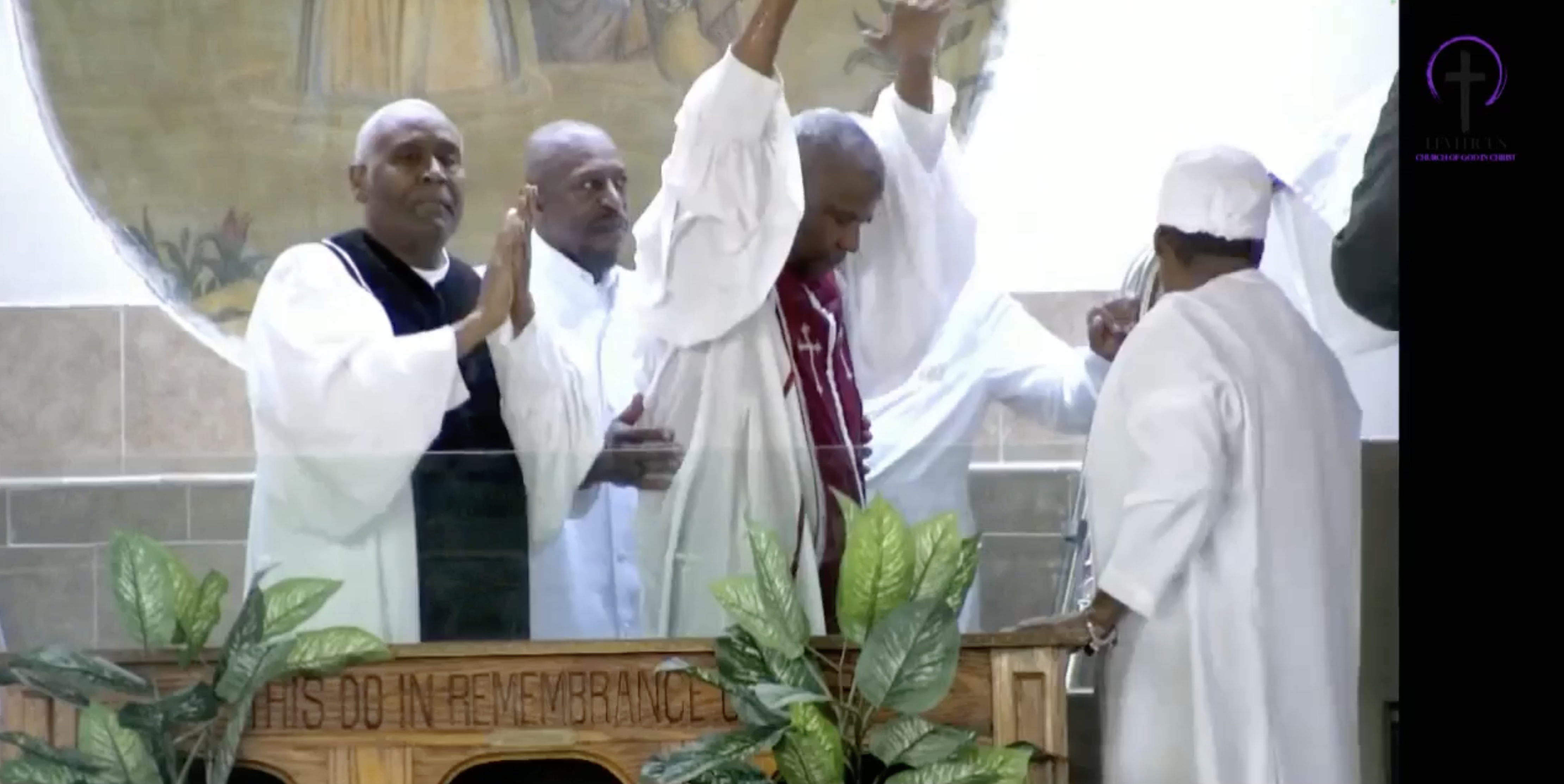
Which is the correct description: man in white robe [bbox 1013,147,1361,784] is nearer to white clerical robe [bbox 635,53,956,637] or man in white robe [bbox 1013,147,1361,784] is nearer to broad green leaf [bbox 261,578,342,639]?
white clerical robe [bbox 635,53,956,637]

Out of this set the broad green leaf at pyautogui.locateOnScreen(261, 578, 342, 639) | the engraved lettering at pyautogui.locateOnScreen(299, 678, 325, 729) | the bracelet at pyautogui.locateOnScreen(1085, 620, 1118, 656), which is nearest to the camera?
the broad green leaf at pyautogui.locateOnScreen(261, 578, 342, 639)

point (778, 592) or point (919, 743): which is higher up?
point (778, 592)

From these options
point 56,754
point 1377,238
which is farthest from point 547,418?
point 1377,238

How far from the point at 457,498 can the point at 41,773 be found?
2.93 ft

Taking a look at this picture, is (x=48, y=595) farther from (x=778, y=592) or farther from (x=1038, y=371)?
(x=1038, y=371)

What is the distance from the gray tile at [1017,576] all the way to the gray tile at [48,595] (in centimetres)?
168

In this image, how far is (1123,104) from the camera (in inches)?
164

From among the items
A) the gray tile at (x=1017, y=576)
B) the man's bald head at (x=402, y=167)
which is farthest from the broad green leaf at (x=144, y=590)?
the gray tile at (x=1017, y=576)

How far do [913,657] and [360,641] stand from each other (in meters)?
0.97

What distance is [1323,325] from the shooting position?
4.18 m

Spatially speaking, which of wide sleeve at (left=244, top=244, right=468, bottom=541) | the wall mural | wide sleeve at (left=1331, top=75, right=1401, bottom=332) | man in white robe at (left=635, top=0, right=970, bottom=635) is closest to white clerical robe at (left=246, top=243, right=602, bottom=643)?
wide sleeve at (left=244, top=244, right=468, bottom=541)

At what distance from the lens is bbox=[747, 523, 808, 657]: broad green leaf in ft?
12.0

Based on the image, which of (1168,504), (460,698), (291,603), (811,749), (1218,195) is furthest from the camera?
(1218,195)

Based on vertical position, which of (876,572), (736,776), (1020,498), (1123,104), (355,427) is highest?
(1123,104)
